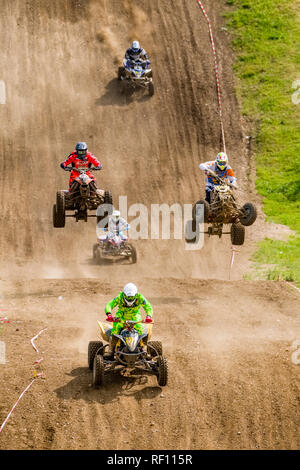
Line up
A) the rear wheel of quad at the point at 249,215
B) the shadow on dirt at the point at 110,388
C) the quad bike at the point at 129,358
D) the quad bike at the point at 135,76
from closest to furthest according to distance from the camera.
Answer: the shadow on dirt at the point at 110,388, the quad bike at the point at 129,358, the rear wheel of quad at the point at 249,215, the quad bike at the point at 135,76

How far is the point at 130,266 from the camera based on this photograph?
22.8 m

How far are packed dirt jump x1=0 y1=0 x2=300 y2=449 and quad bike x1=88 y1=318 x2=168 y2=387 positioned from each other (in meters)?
0.33

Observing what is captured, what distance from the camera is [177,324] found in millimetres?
15844

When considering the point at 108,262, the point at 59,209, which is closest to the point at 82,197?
the point at 59,209

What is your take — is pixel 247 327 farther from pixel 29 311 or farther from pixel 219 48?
pixel 219 48

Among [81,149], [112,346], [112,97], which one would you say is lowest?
[112,346]

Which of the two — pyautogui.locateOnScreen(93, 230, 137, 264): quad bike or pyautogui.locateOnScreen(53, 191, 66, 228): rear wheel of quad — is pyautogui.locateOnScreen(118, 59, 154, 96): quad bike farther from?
pyautogui.locateOnScreen(53, 191, 66, 228): rear wheel of quad

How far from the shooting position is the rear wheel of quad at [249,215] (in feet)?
60.3

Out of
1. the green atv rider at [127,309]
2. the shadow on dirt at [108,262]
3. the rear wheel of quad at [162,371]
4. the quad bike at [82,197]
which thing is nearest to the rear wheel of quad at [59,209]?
the quad bike at [82,197]

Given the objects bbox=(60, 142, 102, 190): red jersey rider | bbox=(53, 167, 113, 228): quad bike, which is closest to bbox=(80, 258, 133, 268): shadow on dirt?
bbox=(53, 167, 113, 228): quad bike

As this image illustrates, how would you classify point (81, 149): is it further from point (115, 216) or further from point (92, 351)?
point (92, 351)

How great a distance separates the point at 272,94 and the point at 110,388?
76.3 ft

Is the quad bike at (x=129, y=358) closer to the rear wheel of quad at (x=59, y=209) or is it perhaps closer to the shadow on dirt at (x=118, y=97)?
the rear wheel of quad at (x=59, y=209)
